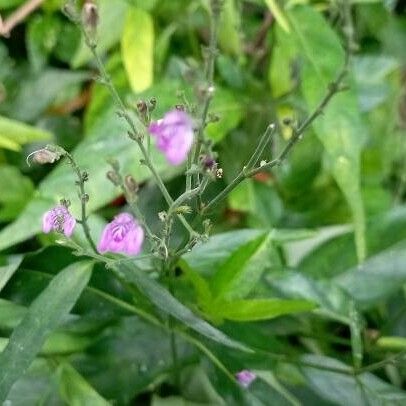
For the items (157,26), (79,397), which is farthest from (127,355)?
(157,26)

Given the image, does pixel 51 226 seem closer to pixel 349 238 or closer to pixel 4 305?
pixel 4 305

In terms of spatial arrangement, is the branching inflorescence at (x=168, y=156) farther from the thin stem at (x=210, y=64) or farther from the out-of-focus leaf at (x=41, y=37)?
the out-of-focus leaf at (x=41, y=37)

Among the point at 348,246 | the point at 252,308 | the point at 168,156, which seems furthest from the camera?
the point at 348,246

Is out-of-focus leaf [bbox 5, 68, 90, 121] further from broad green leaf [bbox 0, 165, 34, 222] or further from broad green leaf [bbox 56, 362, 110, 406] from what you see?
broad green leaf [bbox 56, 362, 110, 406]

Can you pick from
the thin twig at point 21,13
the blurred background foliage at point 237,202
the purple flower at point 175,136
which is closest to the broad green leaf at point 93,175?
the blurred background foliage at point 237,202

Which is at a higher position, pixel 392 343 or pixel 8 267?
pixel 8 267

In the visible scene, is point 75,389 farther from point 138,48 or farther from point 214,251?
point 138,48

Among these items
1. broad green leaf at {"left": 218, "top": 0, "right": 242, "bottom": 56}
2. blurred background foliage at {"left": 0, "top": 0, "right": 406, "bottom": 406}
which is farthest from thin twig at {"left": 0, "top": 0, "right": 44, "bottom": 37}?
broad green leaf at {"left": 218, "top": 0, "right": 242, "bottom": 56}

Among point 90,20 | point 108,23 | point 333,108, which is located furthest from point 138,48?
point 90,20
